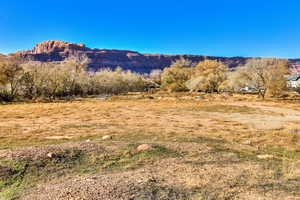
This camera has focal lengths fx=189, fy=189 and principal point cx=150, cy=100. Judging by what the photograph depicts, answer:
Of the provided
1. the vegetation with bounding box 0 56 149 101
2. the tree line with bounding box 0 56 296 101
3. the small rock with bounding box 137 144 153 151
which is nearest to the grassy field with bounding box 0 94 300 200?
the small rock with bounding box 137 144 153 151

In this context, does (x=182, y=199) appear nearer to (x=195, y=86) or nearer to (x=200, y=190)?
(x=200, y=190)

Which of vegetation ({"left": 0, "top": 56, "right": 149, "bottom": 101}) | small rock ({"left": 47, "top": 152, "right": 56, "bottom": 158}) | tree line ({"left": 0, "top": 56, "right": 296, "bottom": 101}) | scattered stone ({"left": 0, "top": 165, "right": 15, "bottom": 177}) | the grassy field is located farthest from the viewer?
tree line ({"left": 0, "top": 56, "right": 296, "bottom": 101})

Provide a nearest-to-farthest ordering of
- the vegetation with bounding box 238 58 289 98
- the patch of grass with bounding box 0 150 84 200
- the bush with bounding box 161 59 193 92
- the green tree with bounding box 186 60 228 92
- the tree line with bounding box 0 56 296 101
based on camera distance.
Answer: the patch of grass with bounding box 0 150 84 200 → the tree line with bounding box 0 56 296 101 → the vegetation with bounding box 238 58 289 98 → the green tree with bounding box 186 60 228 92 → the bush with bounding box 161 59 193 92

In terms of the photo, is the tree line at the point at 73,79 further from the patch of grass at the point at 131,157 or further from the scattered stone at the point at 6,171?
the patch of grass at the point at 131,157

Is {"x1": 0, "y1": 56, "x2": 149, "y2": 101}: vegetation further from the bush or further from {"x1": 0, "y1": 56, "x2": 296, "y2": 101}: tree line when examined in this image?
the bush

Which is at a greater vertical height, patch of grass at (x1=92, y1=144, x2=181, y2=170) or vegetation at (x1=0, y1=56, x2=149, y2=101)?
vegetation at (x1=0, y1=56, x2=149, y2=101)

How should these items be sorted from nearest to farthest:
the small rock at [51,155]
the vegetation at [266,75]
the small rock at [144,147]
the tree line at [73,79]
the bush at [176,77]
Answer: the small rock at [51,155] → the small rock at [144,147] → the tree line at [73,79] → the vegetation at [266,75] → the bush at [176,77]

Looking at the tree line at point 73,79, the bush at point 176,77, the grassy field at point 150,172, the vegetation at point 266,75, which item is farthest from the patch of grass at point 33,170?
the bush at point 176,77

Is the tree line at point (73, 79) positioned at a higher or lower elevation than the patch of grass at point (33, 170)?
higher

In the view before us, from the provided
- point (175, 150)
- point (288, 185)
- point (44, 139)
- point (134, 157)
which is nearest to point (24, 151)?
point (44, 139)

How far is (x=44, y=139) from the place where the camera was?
7520mm

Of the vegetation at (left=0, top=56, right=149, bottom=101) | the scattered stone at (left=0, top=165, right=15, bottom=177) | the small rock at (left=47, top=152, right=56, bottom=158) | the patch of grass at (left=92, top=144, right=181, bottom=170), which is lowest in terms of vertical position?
Answer: the patch of grass at (left=92, top=144, right=181, bottom=170)

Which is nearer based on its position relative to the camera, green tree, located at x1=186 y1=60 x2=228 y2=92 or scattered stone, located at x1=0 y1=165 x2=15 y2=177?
scattered stone, located at x1=0 y1=165 x2=15 y2=177

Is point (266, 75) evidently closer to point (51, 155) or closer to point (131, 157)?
point (131, 157)
